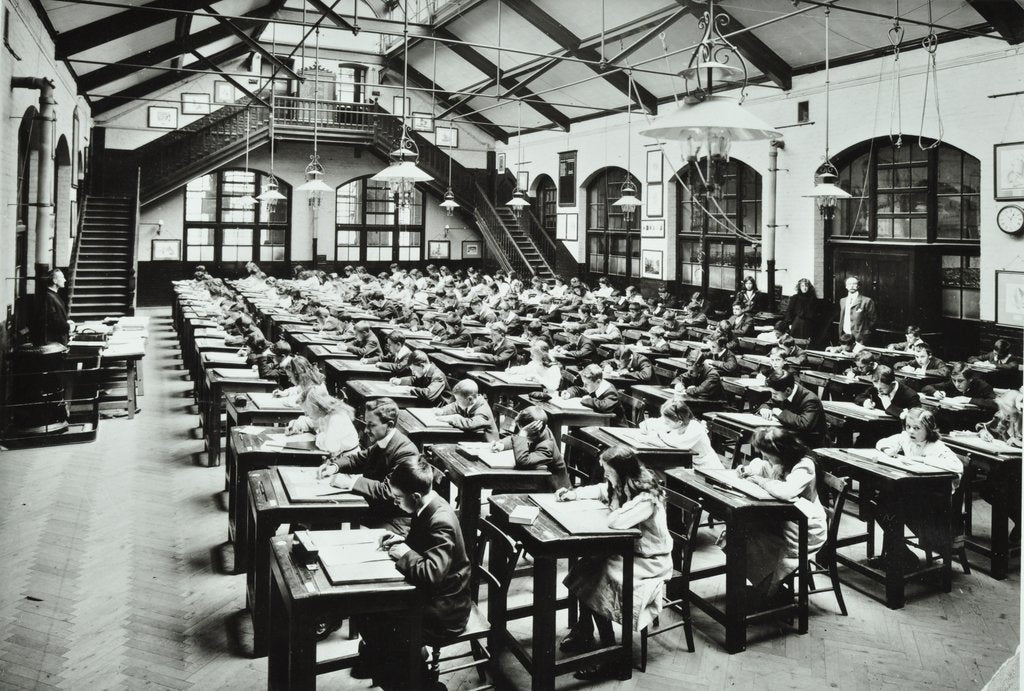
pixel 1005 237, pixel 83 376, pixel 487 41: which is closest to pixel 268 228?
pixel 487 41

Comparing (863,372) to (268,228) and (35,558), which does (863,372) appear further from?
(268,228)

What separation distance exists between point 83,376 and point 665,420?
22.0 feet

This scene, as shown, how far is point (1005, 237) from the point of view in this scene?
1170 centimetres

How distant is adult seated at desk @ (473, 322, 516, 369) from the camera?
10.3m

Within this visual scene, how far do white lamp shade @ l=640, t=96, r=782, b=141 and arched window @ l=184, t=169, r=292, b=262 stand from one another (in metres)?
21.5

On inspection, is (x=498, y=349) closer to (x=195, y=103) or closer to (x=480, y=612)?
(x=480, y=612)

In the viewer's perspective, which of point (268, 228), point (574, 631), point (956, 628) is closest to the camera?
point (574, 631)

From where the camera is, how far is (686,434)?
20.2ft

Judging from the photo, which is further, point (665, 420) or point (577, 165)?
point (577, 165)

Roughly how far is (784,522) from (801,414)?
244 centimetres

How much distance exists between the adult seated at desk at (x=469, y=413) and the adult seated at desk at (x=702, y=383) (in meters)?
2.51

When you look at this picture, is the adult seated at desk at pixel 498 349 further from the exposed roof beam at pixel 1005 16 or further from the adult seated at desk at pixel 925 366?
the exposed roof beam at pixel 1005 16

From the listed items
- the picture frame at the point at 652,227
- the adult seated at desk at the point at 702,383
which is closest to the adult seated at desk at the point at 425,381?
the adult seated at desk at the point at 702,383

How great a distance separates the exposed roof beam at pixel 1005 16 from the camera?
1121cm
